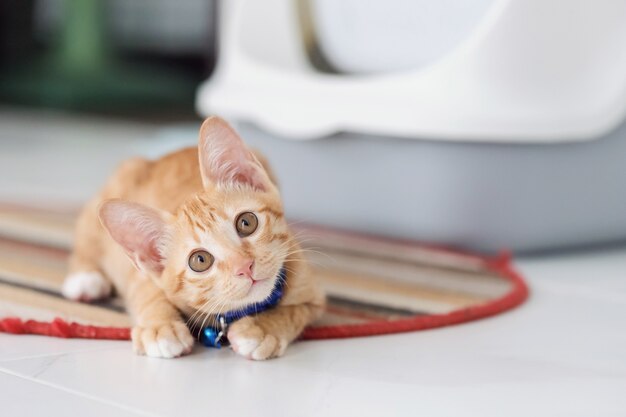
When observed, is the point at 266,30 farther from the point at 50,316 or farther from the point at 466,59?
the point at 50,316

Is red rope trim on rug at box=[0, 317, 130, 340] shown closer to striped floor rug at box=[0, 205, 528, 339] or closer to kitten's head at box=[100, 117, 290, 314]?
striped floor rug at box=[0, 205, 528, 339]

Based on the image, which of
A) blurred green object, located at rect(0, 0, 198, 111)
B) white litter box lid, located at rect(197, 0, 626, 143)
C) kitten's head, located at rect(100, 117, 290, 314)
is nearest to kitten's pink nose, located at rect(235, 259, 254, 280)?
kitten's head, located at rect(100, 117, 290, 314)

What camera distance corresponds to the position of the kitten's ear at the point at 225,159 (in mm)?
1172

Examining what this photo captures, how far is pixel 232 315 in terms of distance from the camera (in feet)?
3.96

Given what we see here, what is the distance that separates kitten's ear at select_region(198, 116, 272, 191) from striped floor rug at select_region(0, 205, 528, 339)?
0.14m

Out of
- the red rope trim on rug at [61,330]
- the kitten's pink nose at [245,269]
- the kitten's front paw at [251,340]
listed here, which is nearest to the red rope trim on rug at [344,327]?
the red rope trim on rug at [61,330]

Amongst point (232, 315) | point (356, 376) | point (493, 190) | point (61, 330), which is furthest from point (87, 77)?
point (356, 376)

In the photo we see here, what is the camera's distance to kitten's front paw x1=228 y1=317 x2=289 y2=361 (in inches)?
46.4

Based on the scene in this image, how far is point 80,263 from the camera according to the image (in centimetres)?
154

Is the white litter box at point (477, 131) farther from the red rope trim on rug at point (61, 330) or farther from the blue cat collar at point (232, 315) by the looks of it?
the red rope trim on rug at point (61, 330)

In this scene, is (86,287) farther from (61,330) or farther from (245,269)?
(245,269)

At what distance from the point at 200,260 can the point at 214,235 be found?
0.04 m

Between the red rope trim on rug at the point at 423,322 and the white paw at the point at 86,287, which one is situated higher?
the red rope trim on rug at the point at 423,322

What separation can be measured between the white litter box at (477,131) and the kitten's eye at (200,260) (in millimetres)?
768
